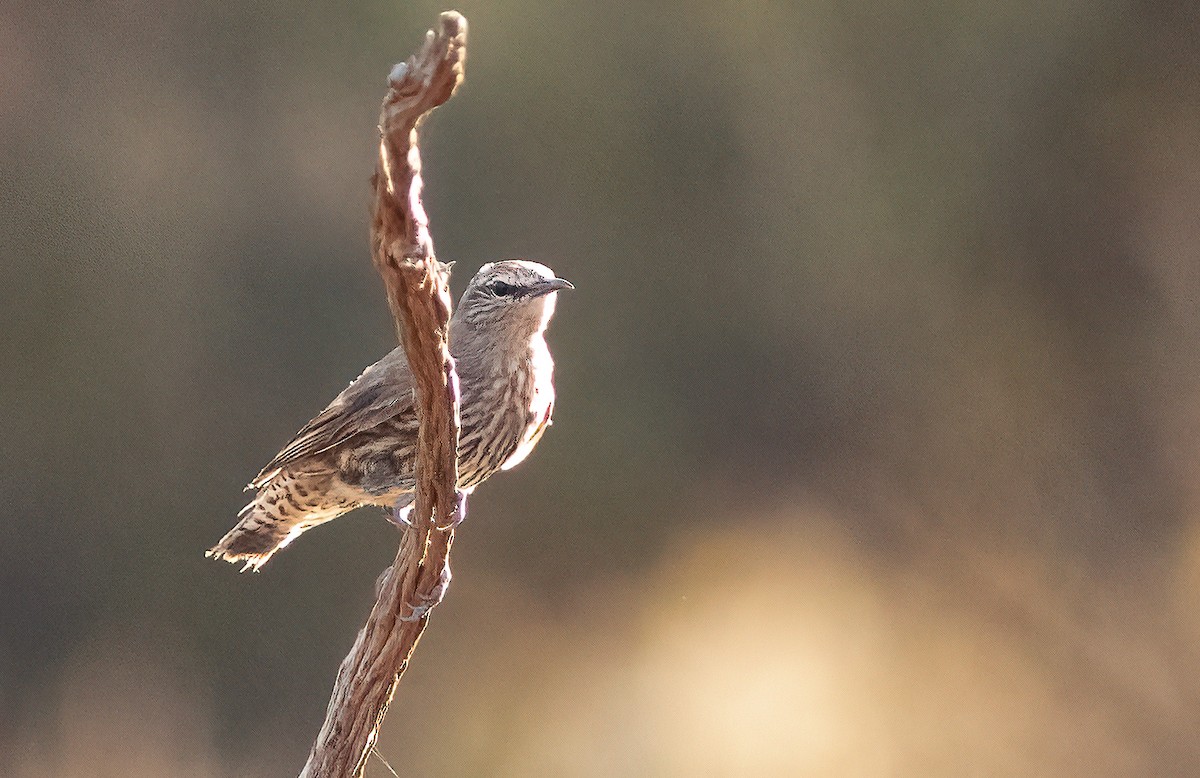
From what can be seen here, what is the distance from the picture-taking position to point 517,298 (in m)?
2.27

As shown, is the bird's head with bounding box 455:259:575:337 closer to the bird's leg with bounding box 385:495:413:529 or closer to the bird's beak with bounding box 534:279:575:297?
the bird's beak with bounding box 534:279:575:297

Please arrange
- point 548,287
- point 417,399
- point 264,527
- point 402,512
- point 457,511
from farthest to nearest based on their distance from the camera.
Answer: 1. point 264,527
2. point 548,287
3. point 402,512
4. point 457,511
5. point 417,399

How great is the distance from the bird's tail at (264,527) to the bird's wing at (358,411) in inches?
3.4

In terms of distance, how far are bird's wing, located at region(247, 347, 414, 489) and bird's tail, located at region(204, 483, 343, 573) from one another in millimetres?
86

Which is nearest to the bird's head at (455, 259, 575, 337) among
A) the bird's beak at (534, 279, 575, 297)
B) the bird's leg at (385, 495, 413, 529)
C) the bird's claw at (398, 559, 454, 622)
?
the bird's beak at (534, 279, 575, 297)

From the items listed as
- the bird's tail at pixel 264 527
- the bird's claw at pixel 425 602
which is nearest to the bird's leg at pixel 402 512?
the bird's claw at pixel 425 602

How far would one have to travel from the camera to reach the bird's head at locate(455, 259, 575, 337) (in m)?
2.27

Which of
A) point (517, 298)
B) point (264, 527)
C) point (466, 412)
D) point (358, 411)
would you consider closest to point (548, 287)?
point (517, 298)

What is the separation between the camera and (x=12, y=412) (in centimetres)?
435

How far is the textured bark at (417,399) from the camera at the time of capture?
125 centimetres

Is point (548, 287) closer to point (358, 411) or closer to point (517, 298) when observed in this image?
point (517, 298)

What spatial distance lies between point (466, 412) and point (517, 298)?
9.6 inches

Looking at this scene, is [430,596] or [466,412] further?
[466,412]

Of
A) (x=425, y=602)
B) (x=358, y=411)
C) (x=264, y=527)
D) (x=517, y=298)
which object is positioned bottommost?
(x=425, y=602)
